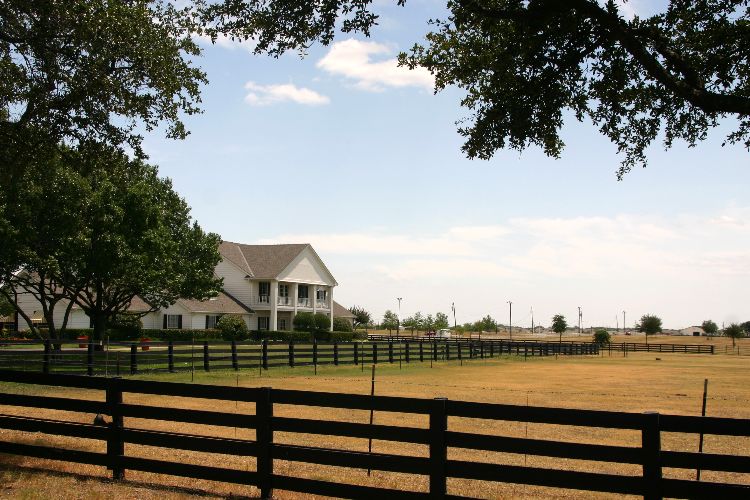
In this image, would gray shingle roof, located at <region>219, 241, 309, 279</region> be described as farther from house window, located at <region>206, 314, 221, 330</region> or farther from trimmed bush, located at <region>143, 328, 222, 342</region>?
trimmed bush, located at <region>143, 328, 222, 342</region>

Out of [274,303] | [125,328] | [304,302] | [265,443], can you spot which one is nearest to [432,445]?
[265,443]

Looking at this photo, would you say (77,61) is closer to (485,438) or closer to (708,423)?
(485,438)

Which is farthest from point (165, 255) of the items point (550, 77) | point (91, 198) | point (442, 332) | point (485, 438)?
point (442, 332)

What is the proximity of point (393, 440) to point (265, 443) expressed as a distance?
1.67 m

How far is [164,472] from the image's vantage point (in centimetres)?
905

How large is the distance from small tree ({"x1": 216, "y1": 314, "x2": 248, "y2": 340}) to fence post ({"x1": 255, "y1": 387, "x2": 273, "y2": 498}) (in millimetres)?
56983

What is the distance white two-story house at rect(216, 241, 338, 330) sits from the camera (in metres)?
73.9

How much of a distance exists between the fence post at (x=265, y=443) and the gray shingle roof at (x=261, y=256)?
65050mm

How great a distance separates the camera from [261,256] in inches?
3024

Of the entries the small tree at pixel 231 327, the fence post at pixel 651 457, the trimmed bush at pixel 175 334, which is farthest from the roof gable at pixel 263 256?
the fence post at pixel 651 457

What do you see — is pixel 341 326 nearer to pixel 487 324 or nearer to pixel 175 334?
pixel 175 334

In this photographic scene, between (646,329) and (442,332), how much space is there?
127 feet

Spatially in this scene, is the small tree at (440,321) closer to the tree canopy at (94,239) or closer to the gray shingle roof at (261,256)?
the gray shingle roof at (261,256)

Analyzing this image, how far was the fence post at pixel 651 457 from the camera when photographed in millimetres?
6844
